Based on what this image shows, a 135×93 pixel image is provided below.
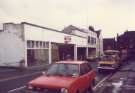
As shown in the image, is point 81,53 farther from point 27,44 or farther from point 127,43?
point 127,43

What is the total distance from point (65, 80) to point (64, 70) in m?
1.18

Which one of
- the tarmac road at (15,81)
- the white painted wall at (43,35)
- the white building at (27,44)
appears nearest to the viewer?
the tarmac road at (15,81)

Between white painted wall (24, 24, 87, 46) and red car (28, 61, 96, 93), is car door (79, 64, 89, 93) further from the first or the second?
white painted wall (24, 24, 87, 46)

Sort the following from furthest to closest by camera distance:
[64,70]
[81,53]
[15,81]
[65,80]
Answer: [81,53] → [15,81] → [64,70] → [65,80]

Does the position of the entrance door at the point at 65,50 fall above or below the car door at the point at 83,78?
above

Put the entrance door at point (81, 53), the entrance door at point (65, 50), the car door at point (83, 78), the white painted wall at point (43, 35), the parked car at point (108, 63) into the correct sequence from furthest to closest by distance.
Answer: the entrance door at point (81, 53) < the entrance door at point (65, 50) < the white painted wall at point (43, 35) < the parked car at point (108, 63) < the car door at point (83, 78)

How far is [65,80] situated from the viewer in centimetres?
1104

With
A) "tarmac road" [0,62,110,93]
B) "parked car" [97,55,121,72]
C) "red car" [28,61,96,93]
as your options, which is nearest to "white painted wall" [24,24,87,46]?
"parked car" [97,55,121,72]

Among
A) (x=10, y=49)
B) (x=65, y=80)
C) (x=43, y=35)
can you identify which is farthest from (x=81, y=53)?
(x=65, y=80)

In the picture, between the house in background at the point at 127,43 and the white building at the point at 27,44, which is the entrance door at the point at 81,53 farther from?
the house in background at the point at 127,43

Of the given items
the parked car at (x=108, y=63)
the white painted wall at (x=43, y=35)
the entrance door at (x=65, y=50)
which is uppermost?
the white painted wall at (x=43, y=35)

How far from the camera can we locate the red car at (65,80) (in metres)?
10.5

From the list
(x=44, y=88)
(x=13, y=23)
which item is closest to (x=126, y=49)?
(x=13, y=23)

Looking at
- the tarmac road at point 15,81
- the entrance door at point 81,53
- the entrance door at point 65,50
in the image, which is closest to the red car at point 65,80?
the tarmac road at point 15,81
